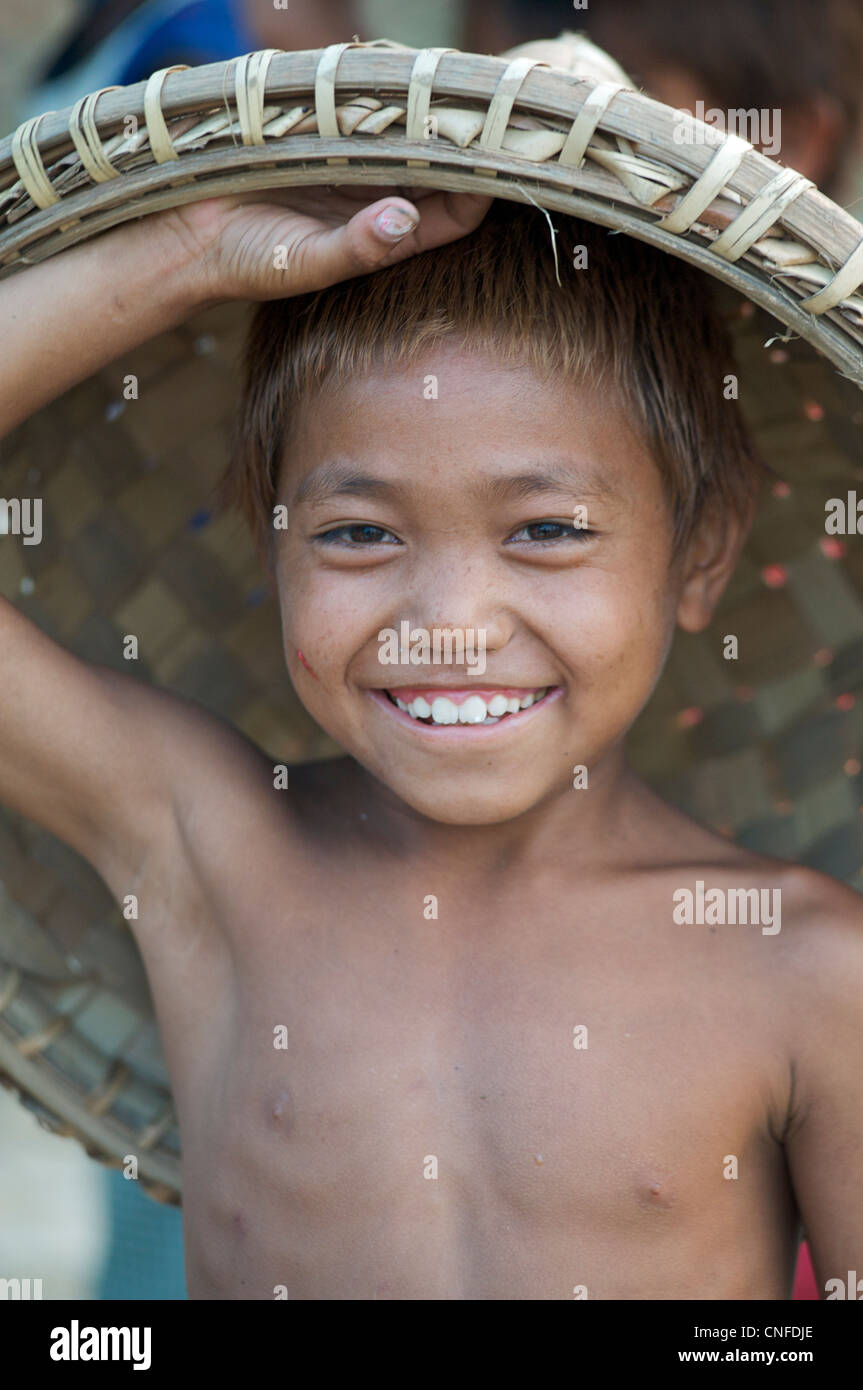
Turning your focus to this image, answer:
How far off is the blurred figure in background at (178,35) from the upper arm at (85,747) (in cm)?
98

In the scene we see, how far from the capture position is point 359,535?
3.85 feet

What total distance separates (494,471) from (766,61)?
118 cm

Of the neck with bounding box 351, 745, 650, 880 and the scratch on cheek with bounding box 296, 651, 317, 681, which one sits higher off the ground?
the scratch on cheek with bounding box 296, 651, 317, 681

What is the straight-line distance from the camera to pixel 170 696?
4.55 ft

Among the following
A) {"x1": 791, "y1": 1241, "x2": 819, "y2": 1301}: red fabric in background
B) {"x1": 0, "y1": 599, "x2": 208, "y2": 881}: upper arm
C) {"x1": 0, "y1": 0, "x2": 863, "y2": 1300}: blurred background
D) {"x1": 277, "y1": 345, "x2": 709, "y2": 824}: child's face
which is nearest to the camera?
{"x1": 277, "y1": 345, "x2": 709, "y2": 824}: child's face

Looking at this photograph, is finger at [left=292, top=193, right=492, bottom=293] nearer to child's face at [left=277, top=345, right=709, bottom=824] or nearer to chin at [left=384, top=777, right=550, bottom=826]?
child's face at [left=277, top=345, right=709, bottom=824]

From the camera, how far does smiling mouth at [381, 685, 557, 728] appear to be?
1.16 meters

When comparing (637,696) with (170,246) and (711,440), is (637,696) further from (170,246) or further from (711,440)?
(170,246)

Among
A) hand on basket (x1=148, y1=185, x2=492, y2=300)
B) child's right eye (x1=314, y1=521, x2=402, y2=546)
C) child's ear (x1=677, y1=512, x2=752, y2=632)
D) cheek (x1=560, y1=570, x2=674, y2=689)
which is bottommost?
cheek (x1=560, y1=570, x2=674, y2=689)

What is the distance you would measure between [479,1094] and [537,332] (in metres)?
0.63

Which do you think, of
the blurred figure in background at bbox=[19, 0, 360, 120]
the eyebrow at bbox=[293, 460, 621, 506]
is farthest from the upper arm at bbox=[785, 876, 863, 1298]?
the blurred figure in background at bbox=[19, 0, 360, 120]

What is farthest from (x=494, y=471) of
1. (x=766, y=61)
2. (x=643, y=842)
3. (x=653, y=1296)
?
(x=766, y=61)

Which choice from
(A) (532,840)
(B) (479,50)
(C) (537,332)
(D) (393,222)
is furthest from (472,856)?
(B) (479,50)

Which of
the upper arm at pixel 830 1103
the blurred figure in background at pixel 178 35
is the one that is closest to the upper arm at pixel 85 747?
the upper arm at pixel 830 1103
